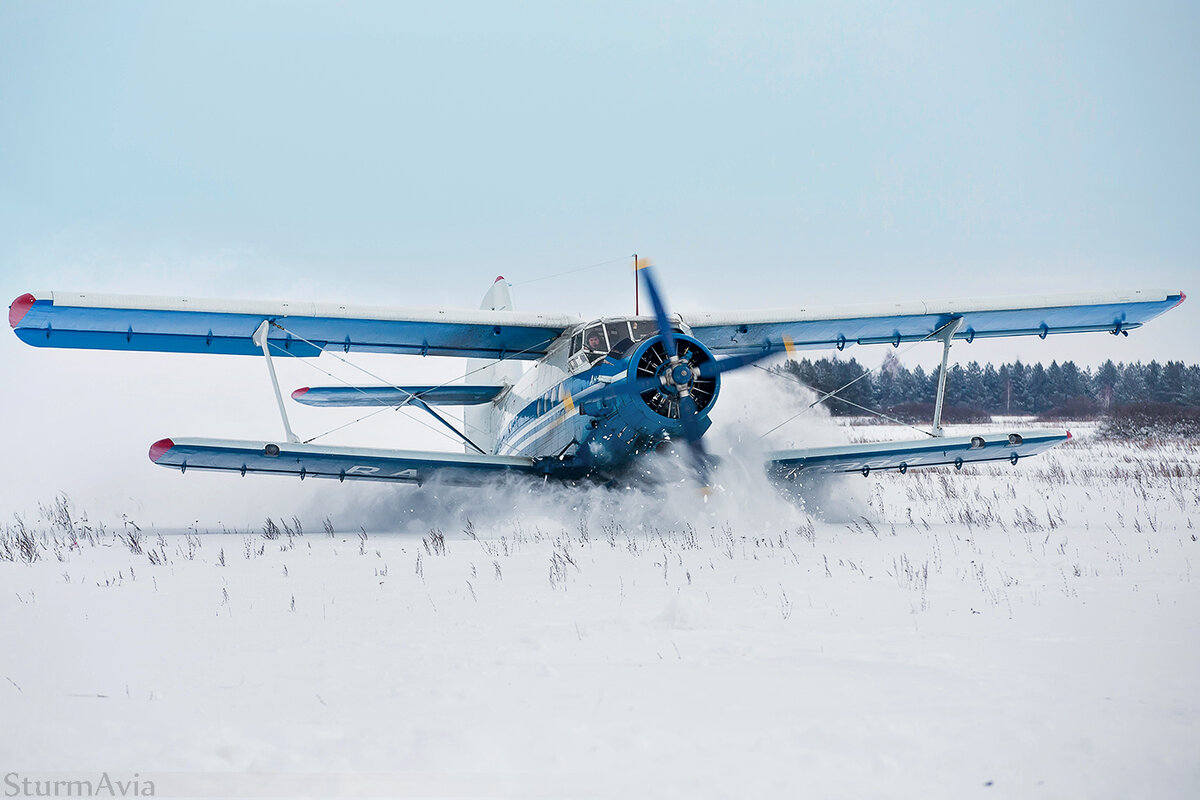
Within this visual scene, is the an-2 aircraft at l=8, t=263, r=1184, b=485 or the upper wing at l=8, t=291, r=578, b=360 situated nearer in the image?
the an-2 aircraft at l=8, t=263, r=1184, b=485

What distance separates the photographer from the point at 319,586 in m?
6.39

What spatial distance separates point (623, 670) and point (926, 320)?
1081cm

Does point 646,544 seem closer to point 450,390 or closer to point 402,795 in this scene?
point 402,795

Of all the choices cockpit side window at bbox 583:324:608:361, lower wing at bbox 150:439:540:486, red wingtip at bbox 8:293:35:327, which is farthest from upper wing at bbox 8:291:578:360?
lower wing at bbox 150:439:540:486

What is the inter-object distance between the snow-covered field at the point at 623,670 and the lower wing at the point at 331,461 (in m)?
2.66

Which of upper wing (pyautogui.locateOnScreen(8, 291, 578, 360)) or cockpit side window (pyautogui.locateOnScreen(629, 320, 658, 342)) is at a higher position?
upper wing (pyautogui.locateOnScreen(8, 291, 578, 360))

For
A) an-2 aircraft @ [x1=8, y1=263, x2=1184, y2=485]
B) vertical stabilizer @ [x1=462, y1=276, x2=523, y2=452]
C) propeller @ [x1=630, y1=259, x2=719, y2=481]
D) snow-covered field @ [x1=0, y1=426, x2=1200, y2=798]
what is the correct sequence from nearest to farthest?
snow-covered field @ [x1=0, y1=426, x2=1200, y2=798] → propeller @ [x1=630, y1=259, x2=719, y2=481] → an-2 aircraft @ [x1=8, y1=263, x2=1184, y2=485] → vertical stabilizer @ [x1=462, y1=276, x2=523, y2=452]

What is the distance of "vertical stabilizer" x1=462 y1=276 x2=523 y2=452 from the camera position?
16828 millimetres

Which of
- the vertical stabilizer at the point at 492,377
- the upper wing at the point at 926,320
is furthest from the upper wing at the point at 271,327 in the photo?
the vertical stabilizer at the point at 492,377

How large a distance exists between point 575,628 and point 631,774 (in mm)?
2025

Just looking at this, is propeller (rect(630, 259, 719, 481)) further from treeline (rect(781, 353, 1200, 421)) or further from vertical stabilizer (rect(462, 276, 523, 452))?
treeline (rect(781, 353, 1200, 421))

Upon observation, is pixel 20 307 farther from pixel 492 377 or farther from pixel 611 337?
pixel 492 377

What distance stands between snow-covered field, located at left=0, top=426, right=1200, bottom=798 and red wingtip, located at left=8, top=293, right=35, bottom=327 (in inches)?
153

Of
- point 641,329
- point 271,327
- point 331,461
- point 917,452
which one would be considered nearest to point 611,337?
point 641,329
